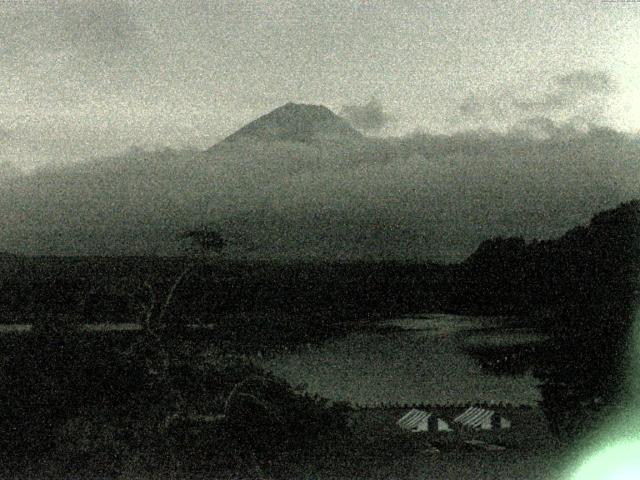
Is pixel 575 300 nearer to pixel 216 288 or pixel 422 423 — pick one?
pixel 422 423

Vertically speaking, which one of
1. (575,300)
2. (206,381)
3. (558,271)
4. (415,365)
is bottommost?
(415,365)

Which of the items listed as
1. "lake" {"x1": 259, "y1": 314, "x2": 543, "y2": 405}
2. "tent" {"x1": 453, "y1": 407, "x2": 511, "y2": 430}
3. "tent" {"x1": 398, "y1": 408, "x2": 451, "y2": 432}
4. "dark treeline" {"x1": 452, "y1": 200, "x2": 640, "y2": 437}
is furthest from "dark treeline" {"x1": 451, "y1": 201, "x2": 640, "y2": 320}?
"tent" {"x1": 398, "y1": 408, "x2": 451, "y2": 432}

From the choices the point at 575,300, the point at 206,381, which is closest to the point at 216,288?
the point at 206,381

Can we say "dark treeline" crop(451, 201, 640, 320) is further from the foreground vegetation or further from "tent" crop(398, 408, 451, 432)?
"tent" crop(398, 408, 451, 432)

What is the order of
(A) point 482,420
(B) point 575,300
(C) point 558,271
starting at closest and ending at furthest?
(B) point 575,300, (A) point 482,420, (C) point 558,271

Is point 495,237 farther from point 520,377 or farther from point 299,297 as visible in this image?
point 299,297

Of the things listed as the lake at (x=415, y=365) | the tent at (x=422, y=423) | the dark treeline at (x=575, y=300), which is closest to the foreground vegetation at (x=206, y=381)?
the dark treeline at (x=575, y=300)
